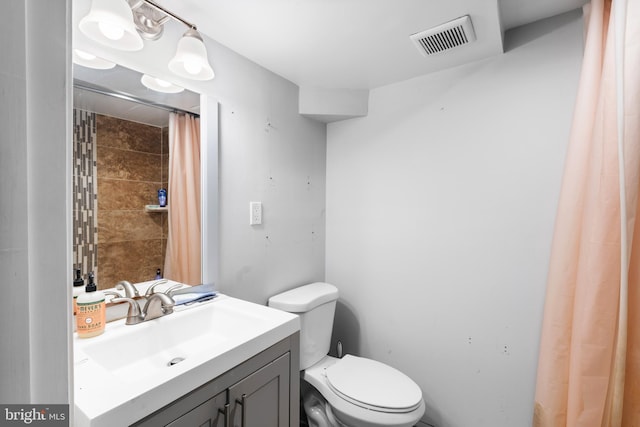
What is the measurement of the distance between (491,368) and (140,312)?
65.8 inches

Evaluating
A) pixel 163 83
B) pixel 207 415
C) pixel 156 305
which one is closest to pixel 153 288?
pixel 156 305

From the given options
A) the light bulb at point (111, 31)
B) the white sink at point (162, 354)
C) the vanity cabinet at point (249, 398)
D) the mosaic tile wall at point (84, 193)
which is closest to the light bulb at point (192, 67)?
the light bulb at point (111, 31)

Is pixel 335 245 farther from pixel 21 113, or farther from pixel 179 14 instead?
pixel 21 113

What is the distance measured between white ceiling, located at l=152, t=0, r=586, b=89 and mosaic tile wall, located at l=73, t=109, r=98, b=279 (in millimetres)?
585

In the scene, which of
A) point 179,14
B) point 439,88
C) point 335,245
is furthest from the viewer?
point 335,245

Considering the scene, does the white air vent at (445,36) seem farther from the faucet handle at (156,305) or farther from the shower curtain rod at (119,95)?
the faucet handle at (156,305)

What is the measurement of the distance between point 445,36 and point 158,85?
1.27 metres

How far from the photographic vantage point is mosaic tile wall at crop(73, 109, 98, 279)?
1.01 metres

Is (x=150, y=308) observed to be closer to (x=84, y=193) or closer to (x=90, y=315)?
(x=90, y=315)

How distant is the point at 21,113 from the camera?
24 cm

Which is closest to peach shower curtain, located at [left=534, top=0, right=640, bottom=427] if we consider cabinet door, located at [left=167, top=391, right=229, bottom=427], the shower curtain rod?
cabinet door, located at [left=167, top=391, right=229, bottom=427]

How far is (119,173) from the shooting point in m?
1.12

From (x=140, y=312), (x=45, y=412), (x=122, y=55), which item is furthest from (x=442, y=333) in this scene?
(x=122, y=55)

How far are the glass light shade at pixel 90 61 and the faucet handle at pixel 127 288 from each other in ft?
2.58
